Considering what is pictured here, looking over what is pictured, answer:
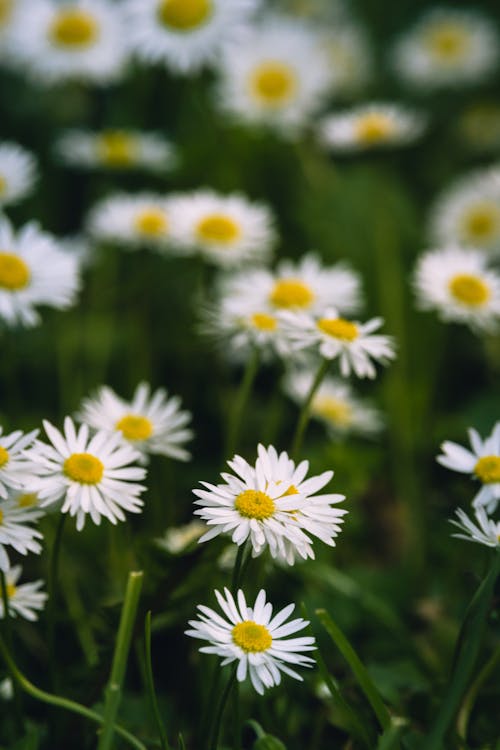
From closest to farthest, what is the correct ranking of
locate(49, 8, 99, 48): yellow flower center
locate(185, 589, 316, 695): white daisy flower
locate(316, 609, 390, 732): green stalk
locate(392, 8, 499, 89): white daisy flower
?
locate(185, 589, 316, 695): white daisy flower
locate(316, 609, 390, 732): green stalk
locate(49, 8, 99, 48): yellow flower center
locate(392, 8, 499, 89): white daisy flower

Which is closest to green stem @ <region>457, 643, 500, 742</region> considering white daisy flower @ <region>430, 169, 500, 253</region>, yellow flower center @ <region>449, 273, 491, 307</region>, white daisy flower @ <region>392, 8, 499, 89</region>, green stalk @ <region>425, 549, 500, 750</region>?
green stalk @ <region>425, 549, 500, 750</region>

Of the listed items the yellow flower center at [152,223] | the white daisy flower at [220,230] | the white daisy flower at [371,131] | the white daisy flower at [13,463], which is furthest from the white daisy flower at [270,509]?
the white daisy flower at [371,131]

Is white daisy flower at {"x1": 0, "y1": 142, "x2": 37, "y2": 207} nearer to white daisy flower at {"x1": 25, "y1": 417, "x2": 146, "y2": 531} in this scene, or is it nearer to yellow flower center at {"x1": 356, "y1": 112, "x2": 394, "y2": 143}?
yellow flower center at {"x1": 356, "y1": 112, "x2": 394, "y2": 143}

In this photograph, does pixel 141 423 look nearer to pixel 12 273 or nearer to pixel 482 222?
pixel 12 273

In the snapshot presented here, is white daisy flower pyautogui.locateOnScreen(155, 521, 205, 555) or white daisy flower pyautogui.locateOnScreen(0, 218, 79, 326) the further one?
white daisy flower pyautogui.locateOnScreen(0, 218, 79, 326)

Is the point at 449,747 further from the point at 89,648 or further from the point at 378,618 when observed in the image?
the point at 89,648

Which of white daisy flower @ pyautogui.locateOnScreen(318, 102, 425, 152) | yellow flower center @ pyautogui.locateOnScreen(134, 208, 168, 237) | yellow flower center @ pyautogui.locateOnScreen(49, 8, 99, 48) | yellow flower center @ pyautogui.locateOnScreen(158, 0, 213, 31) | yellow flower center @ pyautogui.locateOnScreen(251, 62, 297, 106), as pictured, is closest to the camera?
yellow flower center @ pyautogui.locateOnScreen(134, 208, 168, 237)
